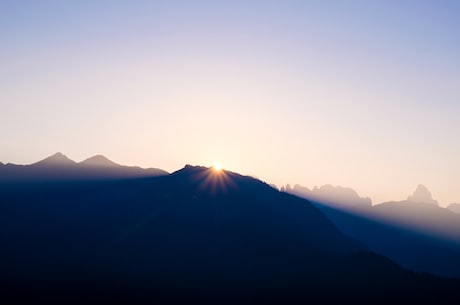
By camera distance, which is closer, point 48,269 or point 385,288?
point 385,288

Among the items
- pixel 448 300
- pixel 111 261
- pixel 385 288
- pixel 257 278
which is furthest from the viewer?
pixel 111 261

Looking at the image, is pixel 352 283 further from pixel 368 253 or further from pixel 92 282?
pixel 92 282

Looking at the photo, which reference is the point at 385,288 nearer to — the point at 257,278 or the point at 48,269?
the point at 257,278

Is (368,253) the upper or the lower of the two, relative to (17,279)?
upper

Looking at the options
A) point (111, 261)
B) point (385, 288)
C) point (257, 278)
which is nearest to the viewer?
point (385, 288)

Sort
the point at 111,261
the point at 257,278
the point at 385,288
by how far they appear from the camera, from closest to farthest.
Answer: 1. the point at 385,288
2. the point at 257,278
3. the point at 111,261

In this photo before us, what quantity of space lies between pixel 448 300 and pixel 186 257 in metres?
102

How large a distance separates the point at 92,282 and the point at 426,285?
4885 inches

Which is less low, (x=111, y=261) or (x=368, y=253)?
(x=368, y=253)

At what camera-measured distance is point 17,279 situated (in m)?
174

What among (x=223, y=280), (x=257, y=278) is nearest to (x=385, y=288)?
(x=257, y=278)

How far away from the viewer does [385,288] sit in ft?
548

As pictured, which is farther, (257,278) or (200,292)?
(257,278)

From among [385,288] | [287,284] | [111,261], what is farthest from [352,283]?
[111,261]
